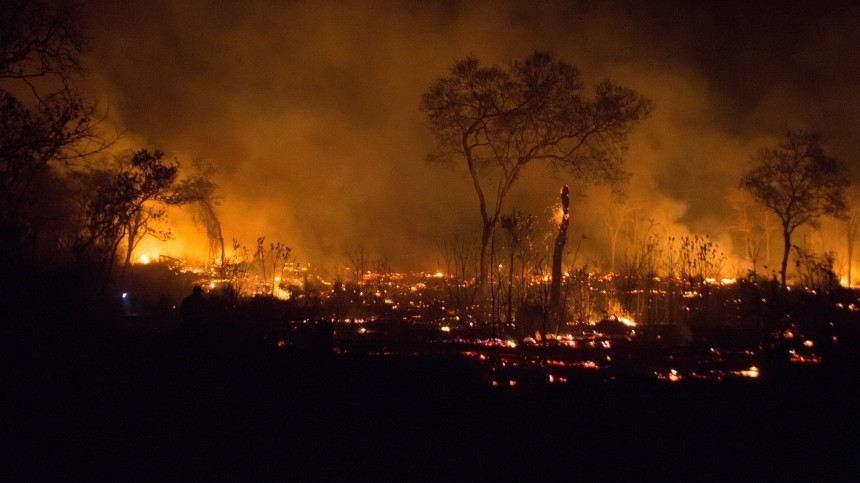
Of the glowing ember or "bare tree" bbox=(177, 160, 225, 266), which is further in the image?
"bare tree" bbox=(177, 160, 225, 266)

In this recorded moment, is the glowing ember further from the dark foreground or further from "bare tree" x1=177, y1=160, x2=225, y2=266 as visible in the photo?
"bare tree" x1=177, y1=160, x2=225, y2=266

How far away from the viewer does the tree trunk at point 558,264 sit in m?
13.5

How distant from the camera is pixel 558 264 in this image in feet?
47.9

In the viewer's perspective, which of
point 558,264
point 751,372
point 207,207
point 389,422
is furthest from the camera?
point 207,207

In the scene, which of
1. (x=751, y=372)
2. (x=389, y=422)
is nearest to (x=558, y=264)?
(x=751, y=372)

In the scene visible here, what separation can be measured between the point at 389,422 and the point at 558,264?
32.5ft

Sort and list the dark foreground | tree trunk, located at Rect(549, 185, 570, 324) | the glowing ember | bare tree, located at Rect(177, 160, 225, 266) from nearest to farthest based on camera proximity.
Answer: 1. the dark foreground
2. the glowing ember
3. tree trunk, located at Rect(549, 185, 570, 324)
4. bare tree, located at Rect(177, 160, 225, 266)

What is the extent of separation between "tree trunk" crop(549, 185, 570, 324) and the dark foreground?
20.3ft

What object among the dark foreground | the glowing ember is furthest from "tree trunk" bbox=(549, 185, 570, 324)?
the dark foreground

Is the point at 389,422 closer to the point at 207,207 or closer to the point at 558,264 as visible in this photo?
the point at 558,264

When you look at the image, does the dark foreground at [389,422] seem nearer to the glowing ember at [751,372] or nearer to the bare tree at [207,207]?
the glowing ember at [751,372]

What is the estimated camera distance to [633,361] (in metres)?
8.80

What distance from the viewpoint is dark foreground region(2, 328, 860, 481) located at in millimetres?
4551

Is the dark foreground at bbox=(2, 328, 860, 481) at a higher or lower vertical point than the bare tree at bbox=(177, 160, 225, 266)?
lower
